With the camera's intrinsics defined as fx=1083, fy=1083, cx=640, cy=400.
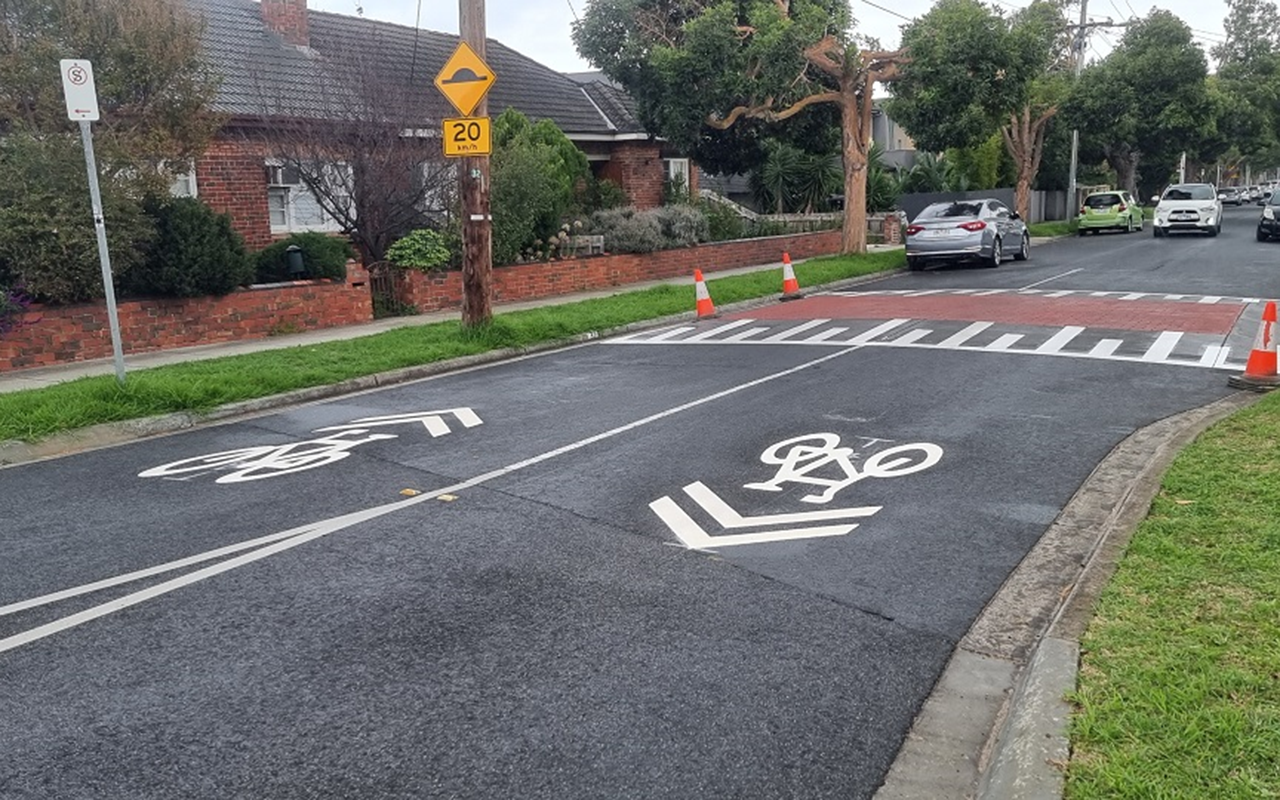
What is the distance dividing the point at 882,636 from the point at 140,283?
12.4 metres

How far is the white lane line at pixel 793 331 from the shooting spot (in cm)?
1494

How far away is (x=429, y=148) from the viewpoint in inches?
709

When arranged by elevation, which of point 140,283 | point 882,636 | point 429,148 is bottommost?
point 882,636

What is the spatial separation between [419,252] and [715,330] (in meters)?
5.39

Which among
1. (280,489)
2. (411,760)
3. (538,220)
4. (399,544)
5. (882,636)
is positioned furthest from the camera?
(538,220)

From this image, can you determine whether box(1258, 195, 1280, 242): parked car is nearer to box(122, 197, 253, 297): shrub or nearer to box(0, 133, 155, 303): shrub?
box(122, 197, 253, 297): shrub

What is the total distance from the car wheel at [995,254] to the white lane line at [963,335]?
10982 mm

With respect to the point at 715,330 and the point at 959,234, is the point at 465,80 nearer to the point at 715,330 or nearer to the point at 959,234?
the point at 715,330

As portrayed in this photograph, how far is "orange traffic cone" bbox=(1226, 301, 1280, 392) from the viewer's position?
10453 mm

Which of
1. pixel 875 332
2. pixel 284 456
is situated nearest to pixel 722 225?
pixel 875 332

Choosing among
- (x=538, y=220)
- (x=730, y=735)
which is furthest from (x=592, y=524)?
(x=538, y=220)

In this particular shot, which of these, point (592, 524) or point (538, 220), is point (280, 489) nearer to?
point (592, 524)

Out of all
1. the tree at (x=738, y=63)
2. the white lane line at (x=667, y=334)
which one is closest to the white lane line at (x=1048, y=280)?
the tree at (x=738, y=63)

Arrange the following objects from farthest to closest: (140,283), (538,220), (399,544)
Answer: (538,220) → (140,283) → (399,544)
